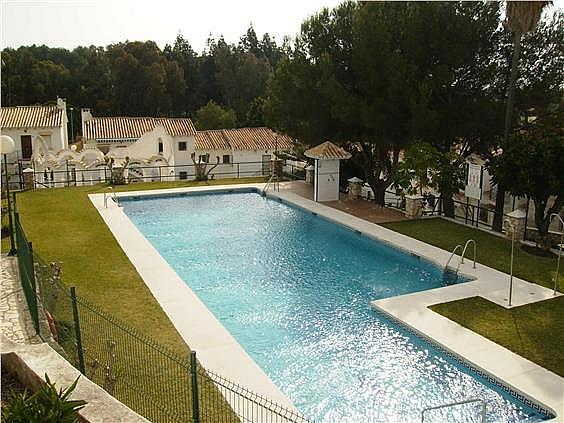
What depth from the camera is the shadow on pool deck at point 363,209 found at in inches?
820

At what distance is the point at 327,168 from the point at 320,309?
11.7 meters

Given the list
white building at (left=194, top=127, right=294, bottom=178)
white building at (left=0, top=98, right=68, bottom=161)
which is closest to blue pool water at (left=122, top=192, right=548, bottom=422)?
white building at (left=194, top=127, right=294, bottom=178)

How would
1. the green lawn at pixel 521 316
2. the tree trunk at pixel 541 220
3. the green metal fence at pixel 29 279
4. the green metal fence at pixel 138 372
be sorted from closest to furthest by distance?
1. the green metal fence at pixel 138 372
2. the green metal fence at pixel 29 279
3. the green lawn at pixel 521 316
4. the tree trunk at pixel 541 220

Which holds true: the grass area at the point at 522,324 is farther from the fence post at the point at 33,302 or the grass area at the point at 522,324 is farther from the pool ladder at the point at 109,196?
the pool ladder at the point at 109,196

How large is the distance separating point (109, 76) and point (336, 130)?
38.6 m

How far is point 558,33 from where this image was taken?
19078 mm

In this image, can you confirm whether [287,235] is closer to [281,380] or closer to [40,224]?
[40,224]

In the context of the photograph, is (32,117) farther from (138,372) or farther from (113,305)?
(138,372)

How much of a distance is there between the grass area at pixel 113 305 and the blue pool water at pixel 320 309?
4.64 feet

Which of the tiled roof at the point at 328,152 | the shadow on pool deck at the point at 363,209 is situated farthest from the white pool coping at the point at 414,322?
the tiled roof at the point at 328,152

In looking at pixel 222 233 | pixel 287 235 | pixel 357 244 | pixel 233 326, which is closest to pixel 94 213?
pixel 222 233

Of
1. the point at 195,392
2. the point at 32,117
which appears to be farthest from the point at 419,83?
the point at 32,117

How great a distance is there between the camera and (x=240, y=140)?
36.9 m

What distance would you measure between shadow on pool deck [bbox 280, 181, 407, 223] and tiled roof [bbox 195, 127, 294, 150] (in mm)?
10464
